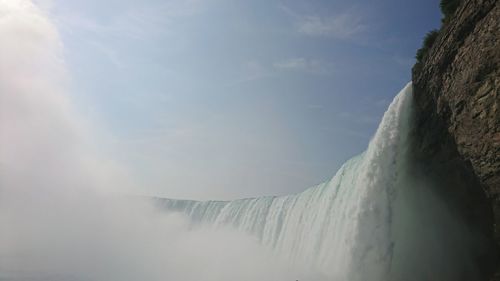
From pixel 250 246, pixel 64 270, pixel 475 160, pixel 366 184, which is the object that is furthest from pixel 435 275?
pixel 64 270

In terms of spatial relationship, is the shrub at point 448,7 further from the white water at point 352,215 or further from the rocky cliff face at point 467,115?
the white water at point 352,215

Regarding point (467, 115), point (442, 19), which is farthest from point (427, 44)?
point (467, 115)

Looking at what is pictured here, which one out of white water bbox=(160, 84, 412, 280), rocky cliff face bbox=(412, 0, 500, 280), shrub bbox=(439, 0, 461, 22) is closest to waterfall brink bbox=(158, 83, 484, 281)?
white water bbox=(160, 84, 412, 280)

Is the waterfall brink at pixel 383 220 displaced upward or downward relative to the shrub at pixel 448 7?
downward

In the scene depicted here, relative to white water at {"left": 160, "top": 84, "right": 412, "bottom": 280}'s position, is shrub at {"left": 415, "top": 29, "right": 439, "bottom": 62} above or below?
above

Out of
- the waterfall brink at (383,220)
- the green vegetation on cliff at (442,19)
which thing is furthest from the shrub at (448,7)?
the waterfall brink at (383,220)

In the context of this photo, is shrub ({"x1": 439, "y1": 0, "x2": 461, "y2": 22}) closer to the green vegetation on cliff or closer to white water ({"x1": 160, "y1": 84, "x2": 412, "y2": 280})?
the green vegetation on cliff

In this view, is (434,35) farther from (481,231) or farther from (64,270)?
(64,270)
